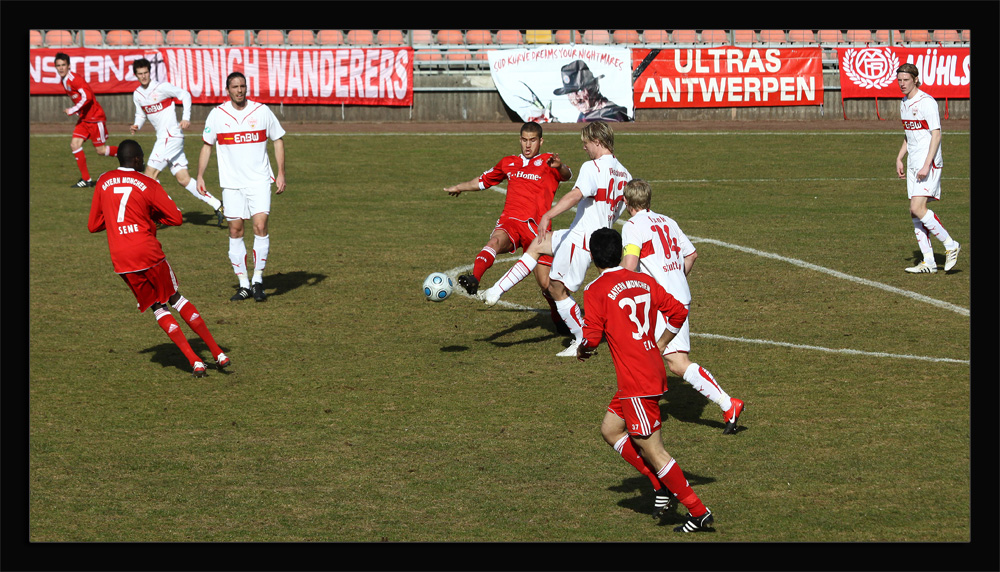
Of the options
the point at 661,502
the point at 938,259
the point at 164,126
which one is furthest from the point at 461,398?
the point at 164,126

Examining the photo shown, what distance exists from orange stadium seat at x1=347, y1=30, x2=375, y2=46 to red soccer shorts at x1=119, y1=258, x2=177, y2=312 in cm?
2877

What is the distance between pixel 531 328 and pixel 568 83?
22.5 meters

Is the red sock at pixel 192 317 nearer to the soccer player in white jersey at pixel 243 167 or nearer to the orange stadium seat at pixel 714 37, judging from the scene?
the soccer player in white jersey at pixel 243 167

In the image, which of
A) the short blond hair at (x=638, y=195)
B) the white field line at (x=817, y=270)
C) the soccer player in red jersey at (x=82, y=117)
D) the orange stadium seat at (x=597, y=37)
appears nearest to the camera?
the short blond hair at (x=638, y=195)

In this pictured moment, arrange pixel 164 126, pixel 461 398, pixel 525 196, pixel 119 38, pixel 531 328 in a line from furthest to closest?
1. pixel 119 38
2. pixel 164 126
3. pixel 531 328
4. pixel 525 196
5. pixel 461 398

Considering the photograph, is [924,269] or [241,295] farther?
[924,269]

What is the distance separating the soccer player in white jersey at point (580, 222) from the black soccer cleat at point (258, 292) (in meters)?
3.66

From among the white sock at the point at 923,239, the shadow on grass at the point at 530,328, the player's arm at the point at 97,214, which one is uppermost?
the player's arm at the point at 97,214

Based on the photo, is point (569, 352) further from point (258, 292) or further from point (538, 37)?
point (538, 37)

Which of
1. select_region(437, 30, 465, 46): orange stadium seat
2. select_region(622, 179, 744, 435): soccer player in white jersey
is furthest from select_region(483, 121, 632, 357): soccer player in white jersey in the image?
select_region(437, 30, 465, 46): orange stadium seat

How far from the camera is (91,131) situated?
22609mm

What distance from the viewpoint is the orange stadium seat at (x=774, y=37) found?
3722 centimetres

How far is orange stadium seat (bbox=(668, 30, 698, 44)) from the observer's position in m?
37.7

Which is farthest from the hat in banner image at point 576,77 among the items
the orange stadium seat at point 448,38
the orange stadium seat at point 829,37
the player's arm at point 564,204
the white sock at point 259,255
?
the player's arm at point 564,204
